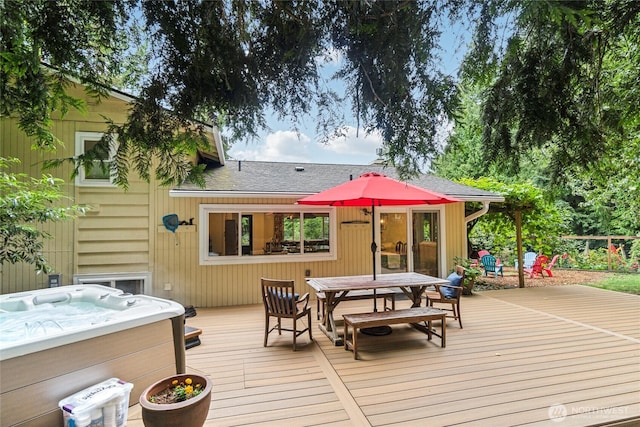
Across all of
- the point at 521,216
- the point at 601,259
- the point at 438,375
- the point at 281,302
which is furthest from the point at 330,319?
the point at 601,259

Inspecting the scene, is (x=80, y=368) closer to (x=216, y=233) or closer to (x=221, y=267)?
(x=221, y=267)

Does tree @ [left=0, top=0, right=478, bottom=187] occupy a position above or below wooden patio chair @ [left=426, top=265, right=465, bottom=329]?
above

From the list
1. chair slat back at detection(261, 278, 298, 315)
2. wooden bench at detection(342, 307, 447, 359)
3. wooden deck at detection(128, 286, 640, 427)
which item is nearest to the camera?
wooden deck at detection(128, 286, 640, 427)

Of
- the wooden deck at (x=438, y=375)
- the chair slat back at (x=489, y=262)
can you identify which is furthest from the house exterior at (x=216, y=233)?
the chair slat back at (x=489, y=262)

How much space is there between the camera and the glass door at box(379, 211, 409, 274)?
25.6 feet

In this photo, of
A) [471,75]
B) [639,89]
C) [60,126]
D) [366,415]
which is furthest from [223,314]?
[639,89]

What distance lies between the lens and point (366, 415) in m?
2.64

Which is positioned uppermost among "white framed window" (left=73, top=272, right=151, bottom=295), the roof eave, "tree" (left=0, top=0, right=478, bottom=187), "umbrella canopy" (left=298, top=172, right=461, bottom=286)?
"tree" (left=0, top=0, right=478, bottom=187)

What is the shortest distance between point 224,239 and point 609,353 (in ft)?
21.0

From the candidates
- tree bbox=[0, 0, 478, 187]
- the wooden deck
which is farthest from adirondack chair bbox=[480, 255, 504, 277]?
tree bbox=[0, 0, 478, 187]

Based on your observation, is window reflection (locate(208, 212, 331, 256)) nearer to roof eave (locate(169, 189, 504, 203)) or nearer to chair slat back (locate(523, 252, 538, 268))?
roof eave (locate(169, 189, 504, 203))

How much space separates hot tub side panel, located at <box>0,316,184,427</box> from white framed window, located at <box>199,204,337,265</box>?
3283 mm

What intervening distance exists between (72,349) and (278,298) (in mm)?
2259

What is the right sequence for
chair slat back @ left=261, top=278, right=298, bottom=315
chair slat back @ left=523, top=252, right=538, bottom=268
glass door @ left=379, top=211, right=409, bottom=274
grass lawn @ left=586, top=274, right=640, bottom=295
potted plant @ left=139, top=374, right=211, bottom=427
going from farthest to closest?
chair slat back @ left=523, top=252, right=538, bottom=268 → glass door @ left=379, top=211, right=409, bottom=274 → grass lawn @ left=586, top=274, right=640, bottom=295 → chair slat back @ left=261, top=278, right=298, bottom=315 → potted plant @ left=139, top=374, right=211, bottom=427
